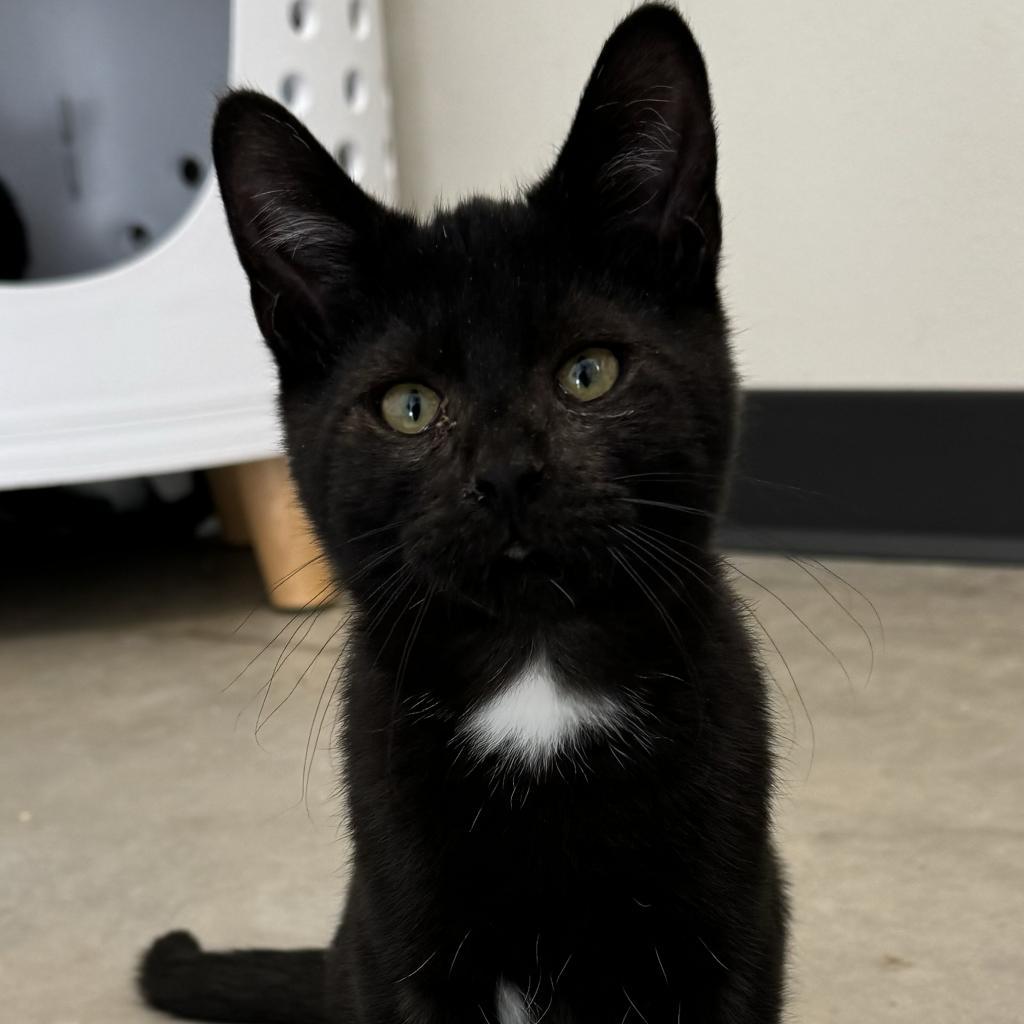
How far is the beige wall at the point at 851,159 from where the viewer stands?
6.48 ft

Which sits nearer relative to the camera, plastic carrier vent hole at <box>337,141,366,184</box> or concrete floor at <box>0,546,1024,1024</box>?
concrete floor at <box>0,546,1024,1024</box>

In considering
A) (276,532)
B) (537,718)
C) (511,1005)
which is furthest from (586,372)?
(276,532)

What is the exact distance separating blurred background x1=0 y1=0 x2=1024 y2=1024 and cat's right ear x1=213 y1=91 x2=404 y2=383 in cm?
64

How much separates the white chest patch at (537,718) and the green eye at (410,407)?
168 millimetres

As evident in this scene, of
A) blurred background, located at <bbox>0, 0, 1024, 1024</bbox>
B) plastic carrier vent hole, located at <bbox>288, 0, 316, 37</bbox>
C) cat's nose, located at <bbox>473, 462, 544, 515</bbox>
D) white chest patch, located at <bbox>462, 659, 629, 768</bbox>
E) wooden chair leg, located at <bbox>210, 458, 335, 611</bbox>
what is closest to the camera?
cat's nose, located at <bbox>473, 462, 544, 515</bbox>

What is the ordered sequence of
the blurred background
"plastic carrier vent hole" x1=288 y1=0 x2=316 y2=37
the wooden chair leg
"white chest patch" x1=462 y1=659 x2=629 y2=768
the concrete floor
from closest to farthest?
"white chest patch" x1=462 y1=659 x2=629 y2=768, the concrete floor, the blurred background, "plastic carrier vent hole" x1=288 y1=0 x2=316 y2=37, the wooden chair leg

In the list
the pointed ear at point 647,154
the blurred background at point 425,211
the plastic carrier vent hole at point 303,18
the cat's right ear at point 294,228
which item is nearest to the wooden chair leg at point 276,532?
the blurred background at point 425,211

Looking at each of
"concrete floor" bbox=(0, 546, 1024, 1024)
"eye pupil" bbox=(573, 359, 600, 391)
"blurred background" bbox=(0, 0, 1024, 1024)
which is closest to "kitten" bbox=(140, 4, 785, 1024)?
"eye pupil" bbox=(573, 359, 600, 391)

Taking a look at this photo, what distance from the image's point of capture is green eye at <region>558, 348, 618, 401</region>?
2.70 ft

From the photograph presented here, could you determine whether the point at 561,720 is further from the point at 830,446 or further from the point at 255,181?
the point at 830,446

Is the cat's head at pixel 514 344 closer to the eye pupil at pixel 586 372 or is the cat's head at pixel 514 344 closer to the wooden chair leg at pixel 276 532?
the eye pupil at pixel 586 372

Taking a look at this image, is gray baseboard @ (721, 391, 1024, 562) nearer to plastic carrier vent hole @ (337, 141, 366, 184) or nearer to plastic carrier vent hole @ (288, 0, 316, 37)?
plastic carrier vent hole @ (337, 141, 366, 184)

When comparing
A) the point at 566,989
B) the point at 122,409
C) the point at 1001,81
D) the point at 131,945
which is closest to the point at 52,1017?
the point at 131,945

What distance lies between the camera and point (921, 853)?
1.30 meters
